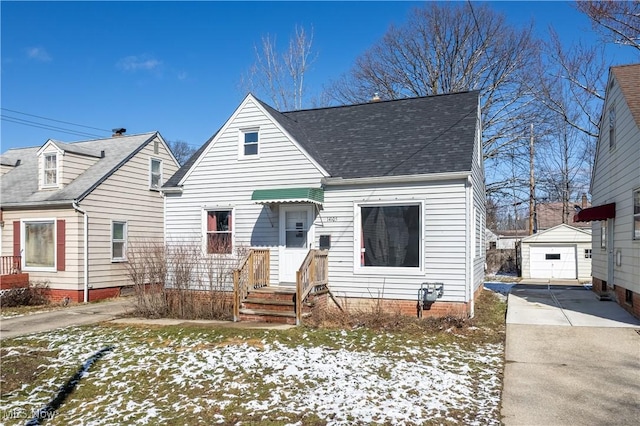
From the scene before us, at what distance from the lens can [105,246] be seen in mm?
16078

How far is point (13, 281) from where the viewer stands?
49.1 ft

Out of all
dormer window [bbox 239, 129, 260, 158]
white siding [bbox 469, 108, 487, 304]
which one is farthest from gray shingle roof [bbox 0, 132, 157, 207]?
white siding [bbox 469, 108, 487, 304]

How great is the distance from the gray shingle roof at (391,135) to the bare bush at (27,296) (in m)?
5.91

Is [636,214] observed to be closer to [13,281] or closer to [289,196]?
[289,196]

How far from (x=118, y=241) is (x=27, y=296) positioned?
10.6 ft

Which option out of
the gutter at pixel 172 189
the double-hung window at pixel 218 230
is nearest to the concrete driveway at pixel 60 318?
the double-hung window at pixel 218 230

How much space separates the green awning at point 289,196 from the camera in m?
11.2

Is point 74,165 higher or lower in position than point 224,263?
higher

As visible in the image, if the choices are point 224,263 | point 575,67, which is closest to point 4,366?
point 224,263

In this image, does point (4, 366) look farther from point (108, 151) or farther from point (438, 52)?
point (438, 52)

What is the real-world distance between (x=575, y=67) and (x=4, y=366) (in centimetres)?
2599

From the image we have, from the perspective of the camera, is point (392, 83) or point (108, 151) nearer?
point (108, 151)

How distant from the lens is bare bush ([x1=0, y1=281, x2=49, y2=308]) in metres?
14.3

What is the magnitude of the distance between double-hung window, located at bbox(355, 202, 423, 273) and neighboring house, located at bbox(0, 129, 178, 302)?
368 inches
